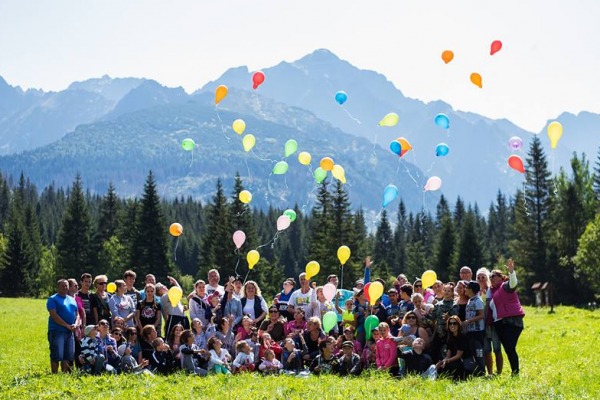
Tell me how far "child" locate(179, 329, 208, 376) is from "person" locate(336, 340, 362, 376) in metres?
2.58

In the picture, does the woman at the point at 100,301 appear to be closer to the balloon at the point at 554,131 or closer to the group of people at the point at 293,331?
the group of people at the point at 293,331

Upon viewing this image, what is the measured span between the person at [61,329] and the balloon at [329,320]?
499 cm

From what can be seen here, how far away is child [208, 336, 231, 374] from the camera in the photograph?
12062 millimetres

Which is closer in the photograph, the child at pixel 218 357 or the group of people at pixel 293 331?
the group of people at pixel 293 331

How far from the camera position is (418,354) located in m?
11.5

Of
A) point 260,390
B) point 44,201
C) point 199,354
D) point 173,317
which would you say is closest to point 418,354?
point 260,390

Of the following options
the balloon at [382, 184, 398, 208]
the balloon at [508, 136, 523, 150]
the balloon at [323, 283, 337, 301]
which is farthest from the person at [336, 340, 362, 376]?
the balloon at [508, 136, 523, 150]

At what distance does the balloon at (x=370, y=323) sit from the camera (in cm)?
1268

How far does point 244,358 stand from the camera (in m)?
12.3

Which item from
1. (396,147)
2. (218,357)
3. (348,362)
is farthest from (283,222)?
(348,362)

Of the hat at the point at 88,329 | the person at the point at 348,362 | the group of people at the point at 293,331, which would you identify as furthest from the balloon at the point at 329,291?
the hat at the point at 88,329

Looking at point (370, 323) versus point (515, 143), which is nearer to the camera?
point (370, 323)

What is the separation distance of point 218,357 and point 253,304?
74.3 inches

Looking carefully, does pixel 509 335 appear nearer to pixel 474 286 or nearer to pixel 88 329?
pixel 474 286
